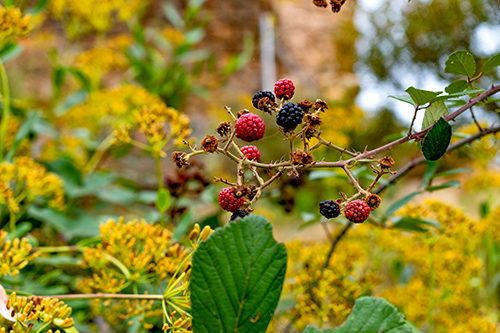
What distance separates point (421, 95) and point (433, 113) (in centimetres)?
4

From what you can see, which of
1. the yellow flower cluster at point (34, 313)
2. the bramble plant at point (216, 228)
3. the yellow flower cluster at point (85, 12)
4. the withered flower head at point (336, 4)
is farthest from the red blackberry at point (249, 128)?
the yellow flower cluster at point (85, 12)

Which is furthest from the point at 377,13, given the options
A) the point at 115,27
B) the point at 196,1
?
the point at 196,1

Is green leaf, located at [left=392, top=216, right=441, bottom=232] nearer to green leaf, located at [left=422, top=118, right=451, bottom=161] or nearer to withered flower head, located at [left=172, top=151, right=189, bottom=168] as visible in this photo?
green leaf, located at [left=422, top=118, right=451, bottom=161]

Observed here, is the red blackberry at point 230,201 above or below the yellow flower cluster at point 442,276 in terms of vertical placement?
below

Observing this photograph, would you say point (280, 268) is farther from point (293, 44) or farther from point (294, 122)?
point (293, 44)

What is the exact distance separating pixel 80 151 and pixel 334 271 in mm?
920

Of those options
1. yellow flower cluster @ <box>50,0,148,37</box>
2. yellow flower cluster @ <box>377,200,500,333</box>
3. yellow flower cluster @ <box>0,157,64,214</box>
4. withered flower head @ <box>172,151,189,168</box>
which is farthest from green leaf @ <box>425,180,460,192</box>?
yellow flower cluster @ <box>50,0,148,37</box>

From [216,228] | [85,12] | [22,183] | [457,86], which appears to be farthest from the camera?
[85,12]

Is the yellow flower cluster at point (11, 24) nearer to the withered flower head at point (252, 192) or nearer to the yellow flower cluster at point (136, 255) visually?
the yellow flower cluster at point (136, 255)

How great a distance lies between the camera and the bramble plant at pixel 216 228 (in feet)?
0.83

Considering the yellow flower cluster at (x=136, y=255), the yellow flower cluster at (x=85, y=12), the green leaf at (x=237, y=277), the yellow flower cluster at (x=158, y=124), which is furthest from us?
the yellow flower cluster at (x=85, y=12)

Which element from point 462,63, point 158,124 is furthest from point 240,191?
point 158,124

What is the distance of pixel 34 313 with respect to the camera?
1.04ft

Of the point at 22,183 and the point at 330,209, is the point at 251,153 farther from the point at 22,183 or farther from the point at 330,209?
the point at 22,183
